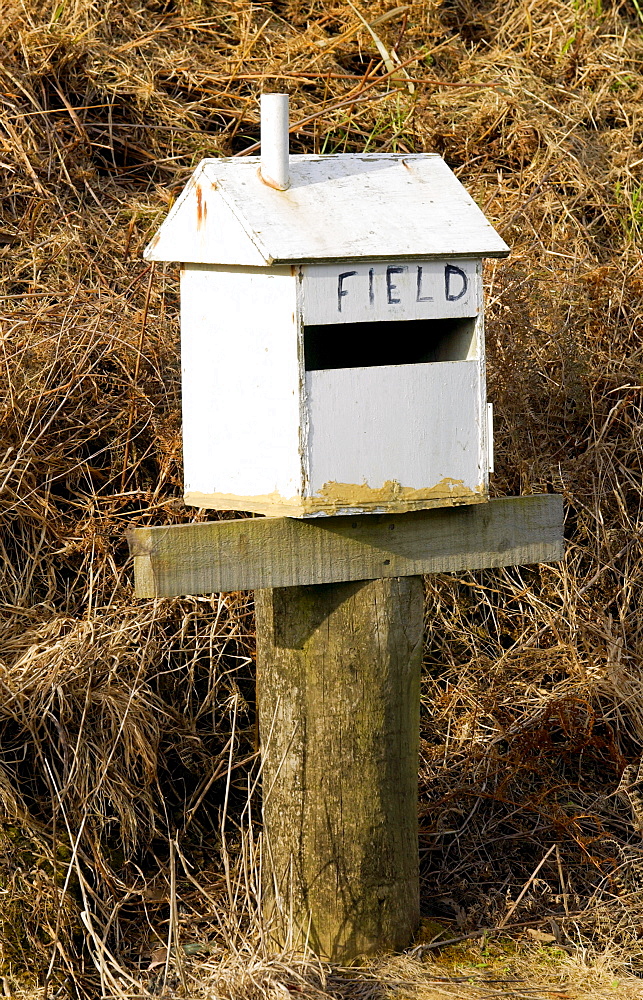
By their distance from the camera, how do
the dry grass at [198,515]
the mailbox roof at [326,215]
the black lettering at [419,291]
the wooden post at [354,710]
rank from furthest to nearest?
the dry grass at [198,515]
the wooden post at [354,710]
the black lettering at [419,291]
the mailbox roof at [326,215]

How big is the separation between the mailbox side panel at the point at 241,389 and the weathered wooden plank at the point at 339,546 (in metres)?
0.11

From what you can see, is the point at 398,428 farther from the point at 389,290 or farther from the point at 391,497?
the point at 389,290

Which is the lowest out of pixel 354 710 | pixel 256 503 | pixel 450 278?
pixel 354 710

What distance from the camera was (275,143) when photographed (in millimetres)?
2555

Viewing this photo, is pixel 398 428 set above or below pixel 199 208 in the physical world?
below

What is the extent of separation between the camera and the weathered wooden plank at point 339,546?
2.55 metres

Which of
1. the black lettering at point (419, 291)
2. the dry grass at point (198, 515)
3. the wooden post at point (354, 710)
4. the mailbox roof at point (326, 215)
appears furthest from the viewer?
the dry grass at point (198, 515)

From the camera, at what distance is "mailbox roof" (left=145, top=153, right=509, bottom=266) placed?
8.14 feet

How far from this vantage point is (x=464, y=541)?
9.41 feet

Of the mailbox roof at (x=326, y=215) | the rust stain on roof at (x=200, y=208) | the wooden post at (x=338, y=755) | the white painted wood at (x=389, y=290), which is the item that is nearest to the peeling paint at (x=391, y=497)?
the wooden post at (x=338, y=755)

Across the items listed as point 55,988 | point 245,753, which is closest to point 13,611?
point 245,753

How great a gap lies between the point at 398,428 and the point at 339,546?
303mm

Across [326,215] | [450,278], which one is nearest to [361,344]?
[450,278]

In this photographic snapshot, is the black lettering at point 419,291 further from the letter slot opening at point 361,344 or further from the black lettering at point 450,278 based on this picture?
the letter slot opening at point 361,344
